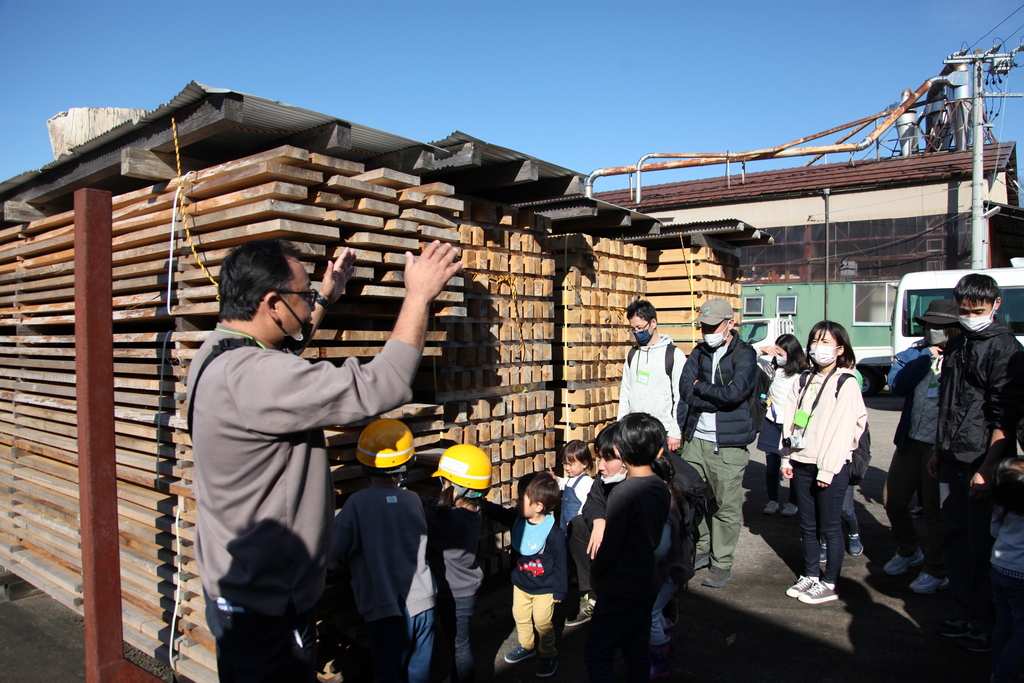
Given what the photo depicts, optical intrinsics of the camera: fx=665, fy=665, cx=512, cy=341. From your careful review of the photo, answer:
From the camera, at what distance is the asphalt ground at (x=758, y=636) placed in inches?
165

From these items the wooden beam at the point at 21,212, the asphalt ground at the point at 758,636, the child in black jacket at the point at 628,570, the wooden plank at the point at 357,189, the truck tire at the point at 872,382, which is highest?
the wooden beam at the point at 21,212

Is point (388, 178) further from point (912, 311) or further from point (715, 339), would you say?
point (912, 311)

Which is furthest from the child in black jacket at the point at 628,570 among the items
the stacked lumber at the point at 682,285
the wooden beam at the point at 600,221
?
the stacked lumber at the point at 682,285

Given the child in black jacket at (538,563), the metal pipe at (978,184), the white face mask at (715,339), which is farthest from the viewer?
the metal pipe at (978,184)

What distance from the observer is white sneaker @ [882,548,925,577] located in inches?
223

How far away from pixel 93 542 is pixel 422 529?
151 centimetres

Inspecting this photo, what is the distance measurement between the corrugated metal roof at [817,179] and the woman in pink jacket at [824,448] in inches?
657

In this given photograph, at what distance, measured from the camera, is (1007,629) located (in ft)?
12.0

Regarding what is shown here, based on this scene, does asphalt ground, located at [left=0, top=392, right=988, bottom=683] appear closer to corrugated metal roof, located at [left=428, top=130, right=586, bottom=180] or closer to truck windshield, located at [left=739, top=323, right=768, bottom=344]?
corrugated metal roof, located at [left=428, top=130, right=586, bottom=180]

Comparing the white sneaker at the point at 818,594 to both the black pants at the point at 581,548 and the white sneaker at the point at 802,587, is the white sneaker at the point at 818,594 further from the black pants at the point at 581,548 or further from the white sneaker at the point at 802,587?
the black pants at the point at 581,548

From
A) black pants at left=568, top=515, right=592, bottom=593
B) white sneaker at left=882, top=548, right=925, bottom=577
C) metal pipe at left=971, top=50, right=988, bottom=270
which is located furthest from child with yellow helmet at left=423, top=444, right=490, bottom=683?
metal pipe at left=971, top=50, right=988, bottom=270

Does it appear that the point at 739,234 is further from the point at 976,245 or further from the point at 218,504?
the point at 976,245

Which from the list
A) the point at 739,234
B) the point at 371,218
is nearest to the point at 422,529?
the point at 371,218

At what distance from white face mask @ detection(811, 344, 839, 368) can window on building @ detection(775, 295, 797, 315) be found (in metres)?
19.5
